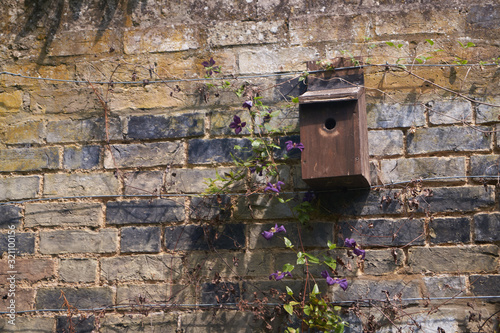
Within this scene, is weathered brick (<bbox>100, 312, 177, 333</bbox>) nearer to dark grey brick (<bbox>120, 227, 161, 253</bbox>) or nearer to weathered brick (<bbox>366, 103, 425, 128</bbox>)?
dark grey brick (<bbox>120, 227, 161, 253</bbox>)

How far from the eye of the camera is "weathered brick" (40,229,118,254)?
352 cm

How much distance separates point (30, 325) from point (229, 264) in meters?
1.24

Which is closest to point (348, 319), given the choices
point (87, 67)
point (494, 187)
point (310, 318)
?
point (310, 318)

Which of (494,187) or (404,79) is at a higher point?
(404,79)

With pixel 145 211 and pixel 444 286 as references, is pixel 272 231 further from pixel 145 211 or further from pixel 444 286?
pixel 444 286

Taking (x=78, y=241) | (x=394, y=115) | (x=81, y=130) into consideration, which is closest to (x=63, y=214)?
(x=78, y=241)

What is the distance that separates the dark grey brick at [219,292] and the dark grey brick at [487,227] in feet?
4.54

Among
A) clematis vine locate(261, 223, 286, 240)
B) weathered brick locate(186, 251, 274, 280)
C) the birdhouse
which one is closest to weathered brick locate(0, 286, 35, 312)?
weathered brick locate(186, 251, 274, 280)

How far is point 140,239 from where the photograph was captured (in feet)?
11.5

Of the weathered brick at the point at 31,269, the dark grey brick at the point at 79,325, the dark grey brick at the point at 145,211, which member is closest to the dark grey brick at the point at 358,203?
the dark grey brick at the point at 145,211

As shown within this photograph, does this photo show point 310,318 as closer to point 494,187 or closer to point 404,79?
point 494,187

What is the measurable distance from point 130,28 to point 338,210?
179cm

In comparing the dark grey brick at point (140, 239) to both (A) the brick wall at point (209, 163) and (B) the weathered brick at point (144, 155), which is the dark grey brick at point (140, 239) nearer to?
(A) the brick wall at point (209, 163)

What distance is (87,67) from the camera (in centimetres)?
379
